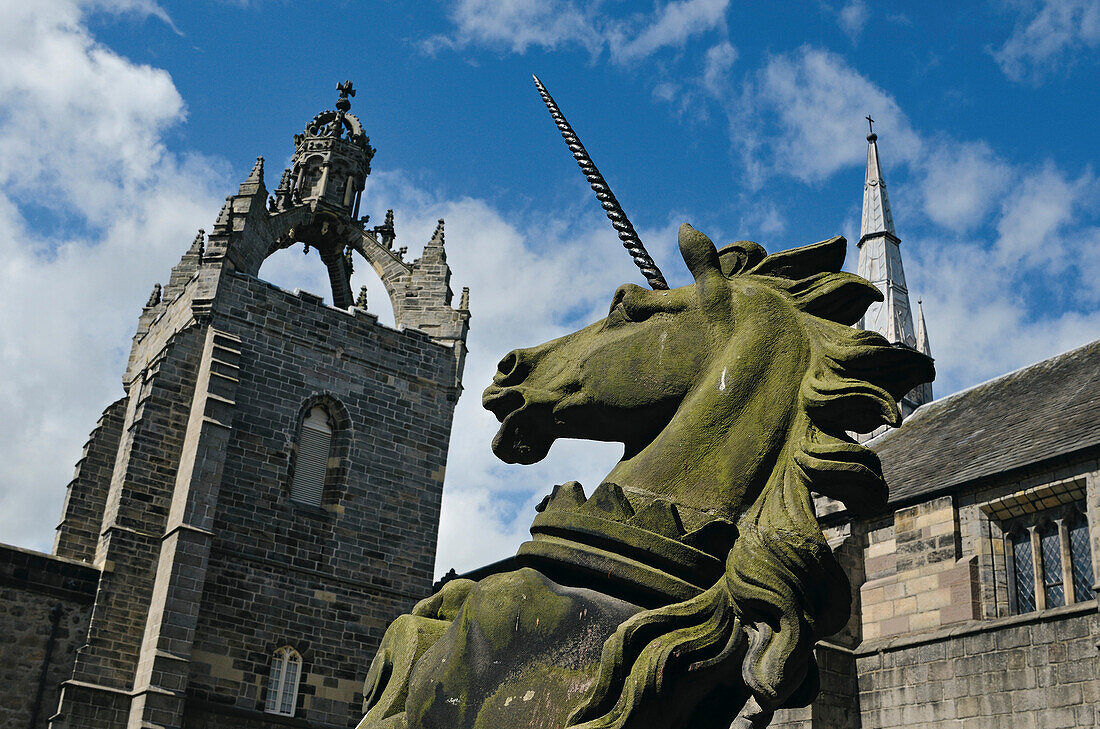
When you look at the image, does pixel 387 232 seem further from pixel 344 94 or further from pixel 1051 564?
pixel 1051 564

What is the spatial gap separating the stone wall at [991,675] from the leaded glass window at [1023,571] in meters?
0.89

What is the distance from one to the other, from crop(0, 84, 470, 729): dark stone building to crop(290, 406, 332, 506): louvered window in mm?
48

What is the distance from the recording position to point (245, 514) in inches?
Result: 998

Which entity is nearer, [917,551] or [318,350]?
[917,551]

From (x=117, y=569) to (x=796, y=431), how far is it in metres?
24.2

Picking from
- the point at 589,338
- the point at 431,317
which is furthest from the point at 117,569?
the point at 589,338

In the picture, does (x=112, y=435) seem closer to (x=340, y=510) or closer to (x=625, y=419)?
(x=340, y=510)

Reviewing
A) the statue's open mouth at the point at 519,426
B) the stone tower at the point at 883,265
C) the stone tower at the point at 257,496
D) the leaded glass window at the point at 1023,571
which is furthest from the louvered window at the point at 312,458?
the statue's open mouth at the point at 519,426

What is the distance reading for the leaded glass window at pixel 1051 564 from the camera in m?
13.6

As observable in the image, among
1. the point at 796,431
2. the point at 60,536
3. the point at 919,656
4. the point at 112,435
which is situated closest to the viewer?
the point at 796,431

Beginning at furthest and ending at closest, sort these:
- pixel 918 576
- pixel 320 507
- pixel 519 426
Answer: pixel 320 507 → pixel 918 576 → pixel 519 426

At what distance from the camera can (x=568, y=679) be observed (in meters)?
2.61

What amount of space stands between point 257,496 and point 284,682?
432 centimetres

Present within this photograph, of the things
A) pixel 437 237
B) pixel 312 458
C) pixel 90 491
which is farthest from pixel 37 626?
pixel 437 237
